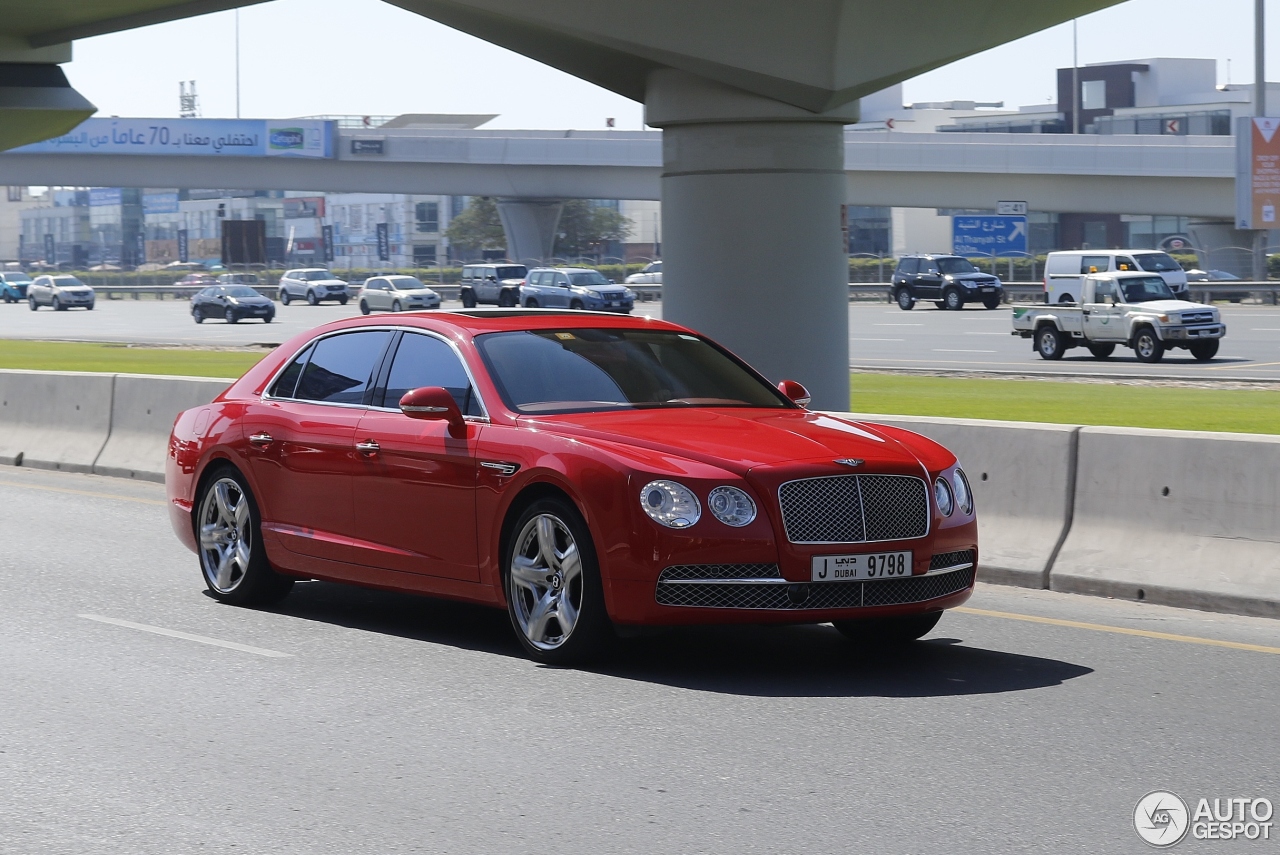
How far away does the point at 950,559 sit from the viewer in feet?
24.9

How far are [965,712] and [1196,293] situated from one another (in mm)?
51334

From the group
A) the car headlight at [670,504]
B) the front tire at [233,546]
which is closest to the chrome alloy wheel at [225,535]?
the front tire at [233,546]

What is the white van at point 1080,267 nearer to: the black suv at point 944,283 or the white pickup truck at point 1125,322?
the white pickup truck at point 1125,322

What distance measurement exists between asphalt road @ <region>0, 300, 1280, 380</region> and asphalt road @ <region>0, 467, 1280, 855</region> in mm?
21128

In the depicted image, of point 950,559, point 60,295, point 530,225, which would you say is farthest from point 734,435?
point 530,225

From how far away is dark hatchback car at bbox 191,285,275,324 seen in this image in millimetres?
57469

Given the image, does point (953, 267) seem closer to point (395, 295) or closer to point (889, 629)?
point (395, 295)

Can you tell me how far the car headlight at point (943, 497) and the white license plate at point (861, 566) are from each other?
363 millimetres

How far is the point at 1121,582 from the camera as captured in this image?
31.1ft

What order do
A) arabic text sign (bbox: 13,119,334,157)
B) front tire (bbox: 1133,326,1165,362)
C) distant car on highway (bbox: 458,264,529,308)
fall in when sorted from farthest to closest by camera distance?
arabic text sign (bbox: 13,119,334,157) < distant car on highway (bbox: 458,264,529,308) < front tire (bbox: 1133,326,1165,362)

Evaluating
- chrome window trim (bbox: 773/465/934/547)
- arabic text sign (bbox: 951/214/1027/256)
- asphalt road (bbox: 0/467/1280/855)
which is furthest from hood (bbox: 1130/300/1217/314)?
arabic text sign (bbox: 951/214/1027/256)

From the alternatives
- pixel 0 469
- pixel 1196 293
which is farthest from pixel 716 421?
pixel 1196 293

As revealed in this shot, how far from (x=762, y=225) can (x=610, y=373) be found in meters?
7.31

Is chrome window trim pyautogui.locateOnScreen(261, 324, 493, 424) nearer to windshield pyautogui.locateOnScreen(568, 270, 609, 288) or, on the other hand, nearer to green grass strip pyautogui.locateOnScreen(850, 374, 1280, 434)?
green grass strip pyautogui.locateOnScreen(850, 374, 1280, 434)
